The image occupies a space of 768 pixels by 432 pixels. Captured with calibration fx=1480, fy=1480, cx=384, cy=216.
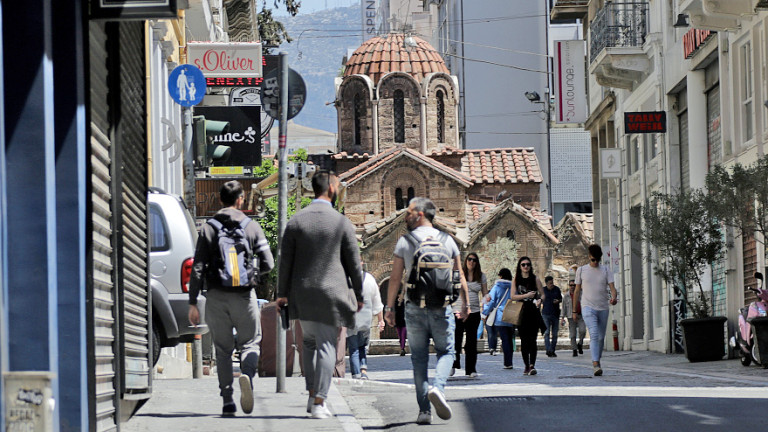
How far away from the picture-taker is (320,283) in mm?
10461

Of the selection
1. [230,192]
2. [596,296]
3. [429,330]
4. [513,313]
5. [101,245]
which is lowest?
[513,313]

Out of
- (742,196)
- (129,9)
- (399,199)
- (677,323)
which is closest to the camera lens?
(129,9)

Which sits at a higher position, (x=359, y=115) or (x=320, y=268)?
(x=359, y=115)

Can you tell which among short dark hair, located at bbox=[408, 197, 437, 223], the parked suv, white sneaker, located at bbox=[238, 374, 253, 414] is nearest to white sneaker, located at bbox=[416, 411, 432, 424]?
white sneaker, located at bbox=[238, 374, 253, 414]

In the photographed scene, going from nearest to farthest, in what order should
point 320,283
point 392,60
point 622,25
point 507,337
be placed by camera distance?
point 320,283, point 507,337, point 622,25, point 392,60

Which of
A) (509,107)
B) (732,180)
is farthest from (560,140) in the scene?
(732,180)

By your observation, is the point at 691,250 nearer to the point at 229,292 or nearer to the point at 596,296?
the point at 596,296

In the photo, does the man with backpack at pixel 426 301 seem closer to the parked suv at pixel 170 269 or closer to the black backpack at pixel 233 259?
the black backpack at pixel 233 259

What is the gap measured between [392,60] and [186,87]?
58835mm

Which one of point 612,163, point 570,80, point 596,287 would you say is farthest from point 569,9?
point 596,287

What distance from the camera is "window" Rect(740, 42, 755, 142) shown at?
24.1 m

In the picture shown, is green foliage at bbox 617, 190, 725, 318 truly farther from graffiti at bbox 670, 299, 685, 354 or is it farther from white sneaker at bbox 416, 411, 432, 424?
white sneaker at bbox 416, 411, 432, 424

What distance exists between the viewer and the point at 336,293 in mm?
10469

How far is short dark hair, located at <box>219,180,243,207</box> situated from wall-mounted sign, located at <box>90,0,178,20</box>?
301cm
